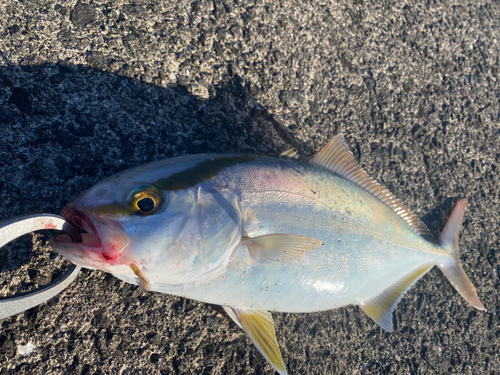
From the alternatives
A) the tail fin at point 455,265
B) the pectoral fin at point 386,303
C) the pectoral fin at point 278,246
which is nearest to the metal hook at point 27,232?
the pectoral fin at point 278,246

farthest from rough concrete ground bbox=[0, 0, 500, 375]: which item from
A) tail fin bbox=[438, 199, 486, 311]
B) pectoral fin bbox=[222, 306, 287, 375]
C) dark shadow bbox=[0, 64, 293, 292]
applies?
pectoral fin bbox=[222, 306, 287, 375]

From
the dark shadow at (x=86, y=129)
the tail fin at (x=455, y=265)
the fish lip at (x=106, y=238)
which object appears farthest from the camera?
the tail fin at (x=455, y=265)

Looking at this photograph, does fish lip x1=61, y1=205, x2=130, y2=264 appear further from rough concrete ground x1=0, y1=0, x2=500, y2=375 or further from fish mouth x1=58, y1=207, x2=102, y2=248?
rough concrete ground x1=0, y1=0, x2=500, y2=375

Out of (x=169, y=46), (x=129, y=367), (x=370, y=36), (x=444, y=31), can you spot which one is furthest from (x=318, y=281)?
(x=444, y=31)

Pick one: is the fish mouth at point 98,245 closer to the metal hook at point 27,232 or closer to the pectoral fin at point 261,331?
the metal hook at point 27,232

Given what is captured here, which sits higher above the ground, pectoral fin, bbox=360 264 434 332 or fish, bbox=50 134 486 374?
fish, bbox=50 134 486 374

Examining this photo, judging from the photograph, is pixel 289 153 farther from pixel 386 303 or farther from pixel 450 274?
pixel 450 274

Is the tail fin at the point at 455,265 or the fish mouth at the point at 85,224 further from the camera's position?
the tail fin at the point at 455,265
